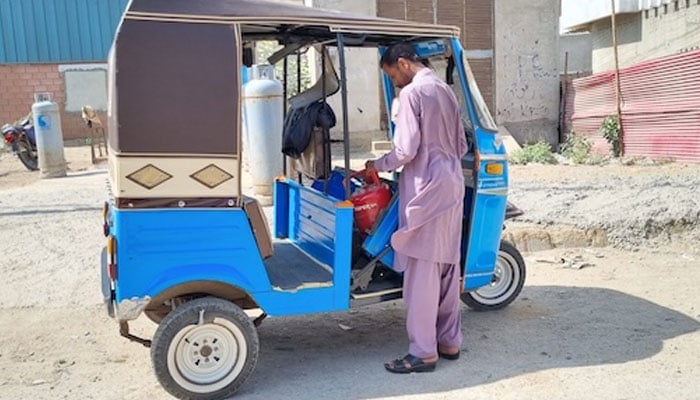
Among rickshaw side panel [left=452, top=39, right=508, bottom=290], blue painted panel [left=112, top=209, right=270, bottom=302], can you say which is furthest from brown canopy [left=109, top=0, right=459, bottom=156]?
rickshaw side panel [left=452, top=39, right=508, bottom=290]

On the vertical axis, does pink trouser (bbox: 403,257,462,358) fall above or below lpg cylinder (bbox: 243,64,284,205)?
below

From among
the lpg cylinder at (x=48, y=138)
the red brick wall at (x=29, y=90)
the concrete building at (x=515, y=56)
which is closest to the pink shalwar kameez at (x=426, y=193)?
the lpg cylinder at (x=48, y=138)

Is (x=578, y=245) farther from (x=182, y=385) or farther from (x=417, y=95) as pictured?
(x=182, y=385)

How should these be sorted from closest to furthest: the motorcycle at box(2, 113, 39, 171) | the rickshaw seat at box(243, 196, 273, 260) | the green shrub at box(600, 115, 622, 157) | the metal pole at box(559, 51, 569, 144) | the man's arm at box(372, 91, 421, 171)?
Result: 1. the rickshaw seat at box(243, 196, 273, 260)
2. the man's arm at box(372, 91, 421, 171)
3. the green shrub at box(600, 115, 622, 157)
4. the motorcycle at box(2, 113, 39, 171)
5. the metal pole at box(559, 51, 569, 144)

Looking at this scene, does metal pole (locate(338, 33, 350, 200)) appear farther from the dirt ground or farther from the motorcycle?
the motorcycle

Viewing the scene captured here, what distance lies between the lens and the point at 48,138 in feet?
40.8

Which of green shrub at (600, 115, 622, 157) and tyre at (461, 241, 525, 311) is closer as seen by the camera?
tyre at (461, 241, 525, 311)

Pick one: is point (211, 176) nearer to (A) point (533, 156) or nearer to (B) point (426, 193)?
(B) point (426, 193)

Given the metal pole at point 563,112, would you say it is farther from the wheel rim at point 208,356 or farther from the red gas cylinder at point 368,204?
the wheel rim at point 208,356

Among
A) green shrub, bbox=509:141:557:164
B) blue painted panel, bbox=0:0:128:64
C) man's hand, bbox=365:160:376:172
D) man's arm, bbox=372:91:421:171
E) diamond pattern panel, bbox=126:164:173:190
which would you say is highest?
blue painted panel, bbox=0:0:128:64

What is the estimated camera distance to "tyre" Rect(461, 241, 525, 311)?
536cm

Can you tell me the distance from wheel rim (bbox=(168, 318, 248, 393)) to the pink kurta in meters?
1.15

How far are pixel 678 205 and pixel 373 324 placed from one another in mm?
4091

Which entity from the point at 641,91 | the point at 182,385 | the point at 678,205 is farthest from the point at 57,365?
the point at 641,91
